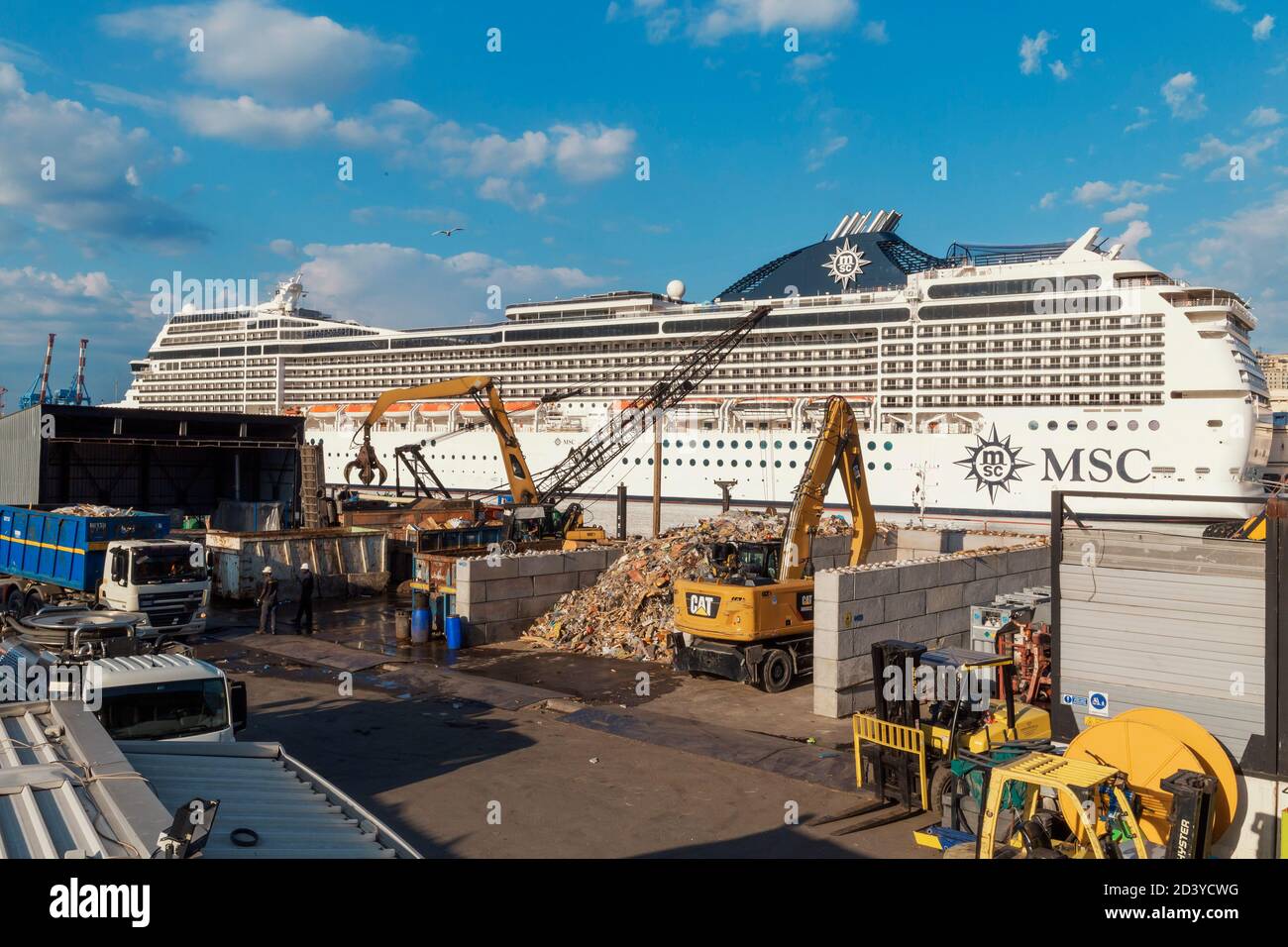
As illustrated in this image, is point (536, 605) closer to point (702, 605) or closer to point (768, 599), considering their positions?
point (702, 605)

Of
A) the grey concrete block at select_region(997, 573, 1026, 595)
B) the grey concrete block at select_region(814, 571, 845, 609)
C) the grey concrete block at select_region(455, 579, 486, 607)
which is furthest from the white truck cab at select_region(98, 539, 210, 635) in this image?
the grey concrete block at select_region(997, 573, 1026, 595)

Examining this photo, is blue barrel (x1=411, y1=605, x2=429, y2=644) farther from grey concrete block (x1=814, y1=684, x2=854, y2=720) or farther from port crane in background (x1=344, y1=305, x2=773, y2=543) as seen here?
grey concrete block (x1=814, y1=684, x2=854, y2=720)

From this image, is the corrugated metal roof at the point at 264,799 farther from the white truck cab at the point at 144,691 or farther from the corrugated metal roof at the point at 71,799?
the white truck cab at the point at 144,691

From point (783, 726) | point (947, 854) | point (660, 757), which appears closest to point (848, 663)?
point (783, 726)

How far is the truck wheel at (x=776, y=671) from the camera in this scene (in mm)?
13945

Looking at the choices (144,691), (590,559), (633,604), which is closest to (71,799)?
(144,691)

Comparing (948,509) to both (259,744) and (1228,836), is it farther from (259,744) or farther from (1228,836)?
(259,744)

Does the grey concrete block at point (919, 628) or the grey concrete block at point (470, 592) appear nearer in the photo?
the grey concrete block at point (919, 628)

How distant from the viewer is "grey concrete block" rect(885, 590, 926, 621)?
13523mm

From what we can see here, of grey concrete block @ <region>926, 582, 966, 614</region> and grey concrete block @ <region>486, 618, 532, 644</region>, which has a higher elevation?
grey concrete block @ <region>926, 582, 966, 614</region>

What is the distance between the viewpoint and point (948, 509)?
33062 millimetres

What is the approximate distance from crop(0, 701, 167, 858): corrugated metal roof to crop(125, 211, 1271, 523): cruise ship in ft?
86.3

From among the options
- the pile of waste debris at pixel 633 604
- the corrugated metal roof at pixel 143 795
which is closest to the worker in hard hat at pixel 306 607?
the pile of waste debris at pixel 633 604

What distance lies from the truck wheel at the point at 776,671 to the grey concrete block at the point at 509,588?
239 inches
